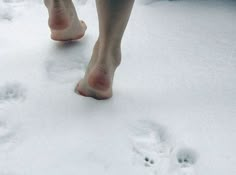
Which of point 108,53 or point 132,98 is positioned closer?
point 108,53

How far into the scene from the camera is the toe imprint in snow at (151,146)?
1156mm

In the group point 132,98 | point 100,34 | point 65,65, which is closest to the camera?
point 100,34

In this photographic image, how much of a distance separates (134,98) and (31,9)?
66 cm

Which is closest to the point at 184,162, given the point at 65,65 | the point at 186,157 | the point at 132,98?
the point at 186,157

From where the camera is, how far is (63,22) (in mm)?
1430

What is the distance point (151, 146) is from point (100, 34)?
0.36m

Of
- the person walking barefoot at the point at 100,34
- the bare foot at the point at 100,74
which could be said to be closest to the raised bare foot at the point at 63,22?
the person walking barefoot at the point at 100,34

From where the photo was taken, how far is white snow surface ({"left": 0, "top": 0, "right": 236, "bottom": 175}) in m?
1.16

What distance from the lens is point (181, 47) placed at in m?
1.54

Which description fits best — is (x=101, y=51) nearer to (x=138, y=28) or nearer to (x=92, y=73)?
(x=92, y=73)

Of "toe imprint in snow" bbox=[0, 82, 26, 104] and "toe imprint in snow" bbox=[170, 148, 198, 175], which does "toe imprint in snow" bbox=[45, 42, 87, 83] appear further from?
"toe imprint in snow" bbox=[170, 148, 198, 175]

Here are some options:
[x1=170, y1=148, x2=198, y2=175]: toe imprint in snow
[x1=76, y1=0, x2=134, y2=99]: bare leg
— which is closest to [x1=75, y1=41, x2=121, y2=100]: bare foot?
[x1=76, y1=0, x2=134, y2=99]: bare leg

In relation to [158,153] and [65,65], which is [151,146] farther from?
[65,65]

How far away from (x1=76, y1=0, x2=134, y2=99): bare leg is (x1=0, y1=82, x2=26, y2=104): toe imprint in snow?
0.62 feet
